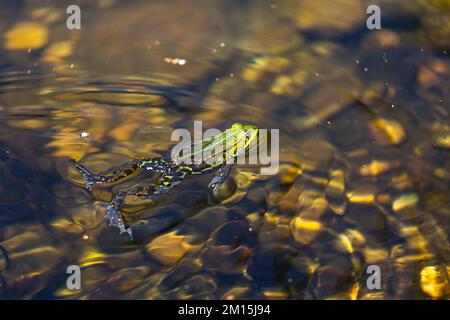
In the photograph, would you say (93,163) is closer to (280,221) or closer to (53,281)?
(53,281)

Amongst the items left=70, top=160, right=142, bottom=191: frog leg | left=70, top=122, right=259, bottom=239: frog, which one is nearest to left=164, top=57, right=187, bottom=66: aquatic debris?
left=70, top=122, right=259, bottom=239: frog

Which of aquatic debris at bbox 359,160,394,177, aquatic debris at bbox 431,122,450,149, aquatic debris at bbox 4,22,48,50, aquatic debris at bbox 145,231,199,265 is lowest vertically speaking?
aquatic debris at bbox 145,231,199,265

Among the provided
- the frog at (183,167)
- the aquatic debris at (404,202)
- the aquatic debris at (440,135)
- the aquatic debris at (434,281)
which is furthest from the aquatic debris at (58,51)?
the aquatic debris at (434,281)

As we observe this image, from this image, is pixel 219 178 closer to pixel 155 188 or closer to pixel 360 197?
pixel 155 188

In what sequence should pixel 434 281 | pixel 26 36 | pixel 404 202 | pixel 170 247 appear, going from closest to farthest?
pixel 434 281 < pixel 170 247 < pixel 404 202 < pixel 26 36

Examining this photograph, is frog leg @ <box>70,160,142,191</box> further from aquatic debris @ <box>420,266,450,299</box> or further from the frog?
aquatic debris @ <box>420,266,450,299</box>

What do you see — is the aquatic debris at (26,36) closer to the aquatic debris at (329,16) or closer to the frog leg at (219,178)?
the frog leg at (219,178)

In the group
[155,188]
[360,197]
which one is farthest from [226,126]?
[360,197]
